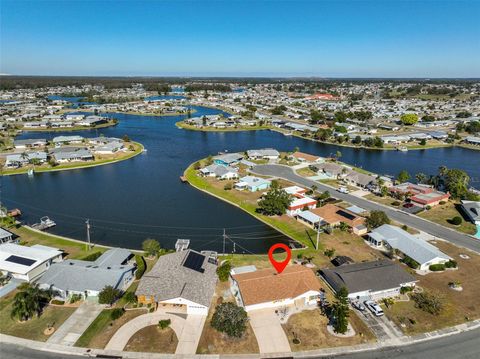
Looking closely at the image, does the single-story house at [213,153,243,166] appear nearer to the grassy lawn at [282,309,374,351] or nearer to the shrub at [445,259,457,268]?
the shrub at [445,259,457,268]

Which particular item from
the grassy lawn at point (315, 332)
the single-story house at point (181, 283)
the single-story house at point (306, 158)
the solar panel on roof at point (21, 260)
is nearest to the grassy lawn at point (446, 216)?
the grassy lawn at point (315, 332)

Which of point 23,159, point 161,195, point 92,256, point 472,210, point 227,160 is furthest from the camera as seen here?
point 227,160

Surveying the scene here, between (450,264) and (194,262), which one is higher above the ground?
(194,262)

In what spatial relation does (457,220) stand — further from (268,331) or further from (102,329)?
(102,329)

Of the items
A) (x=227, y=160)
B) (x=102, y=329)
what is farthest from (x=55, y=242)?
(x=227, y=160)

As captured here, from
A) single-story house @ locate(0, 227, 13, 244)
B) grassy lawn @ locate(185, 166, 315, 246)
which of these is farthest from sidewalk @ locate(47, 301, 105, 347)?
grassy lawn @ locate(185, 166, 315, 246)

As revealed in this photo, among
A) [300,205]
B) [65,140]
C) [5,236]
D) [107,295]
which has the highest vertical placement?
[65,140]
